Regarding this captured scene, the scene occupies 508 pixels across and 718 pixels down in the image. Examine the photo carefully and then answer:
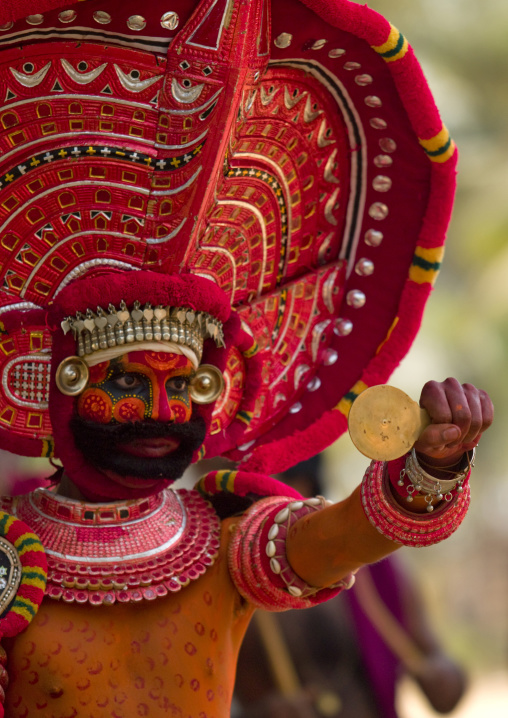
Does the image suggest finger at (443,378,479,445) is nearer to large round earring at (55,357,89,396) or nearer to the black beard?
the black beard

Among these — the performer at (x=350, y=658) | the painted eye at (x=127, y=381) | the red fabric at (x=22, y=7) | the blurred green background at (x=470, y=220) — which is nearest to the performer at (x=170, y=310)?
the painted eye at (x=127, y=381)

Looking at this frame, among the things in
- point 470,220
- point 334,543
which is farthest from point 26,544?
point 470,220

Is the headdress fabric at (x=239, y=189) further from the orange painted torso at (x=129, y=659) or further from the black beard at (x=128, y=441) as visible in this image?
the orange painted torso at (x=129, y=659)

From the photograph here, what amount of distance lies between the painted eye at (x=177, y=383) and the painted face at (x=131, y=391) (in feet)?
0.11

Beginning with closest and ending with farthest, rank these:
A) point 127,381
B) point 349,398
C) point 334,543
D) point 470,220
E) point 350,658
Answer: point 334,543 → point 127,381 → point 349,398 → point 350,658 → point 470,220

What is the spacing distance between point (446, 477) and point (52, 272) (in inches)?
47.0

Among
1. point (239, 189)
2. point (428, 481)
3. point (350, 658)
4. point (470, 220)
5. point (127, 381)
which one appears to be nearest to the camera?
point (428, 481)

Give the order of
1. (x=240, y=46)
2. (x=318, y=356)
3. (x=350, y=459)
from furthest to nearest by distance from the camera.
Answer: (x=350, y=459) < (x=318, y=356) < (x=240, y=46)

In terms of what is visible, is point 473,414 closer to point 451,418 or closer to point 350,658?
point 451,418

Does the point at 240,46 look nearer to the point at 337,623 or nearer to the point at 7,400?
the point at 7,400

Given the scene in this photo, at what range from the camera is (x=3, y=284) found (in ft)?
8.82

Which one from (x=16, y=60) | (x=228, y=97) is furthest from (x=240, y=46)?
(x=16, y=60)

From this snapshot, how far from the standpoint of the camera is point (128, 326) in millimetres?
2652

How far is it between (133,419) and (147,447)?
90 mm
